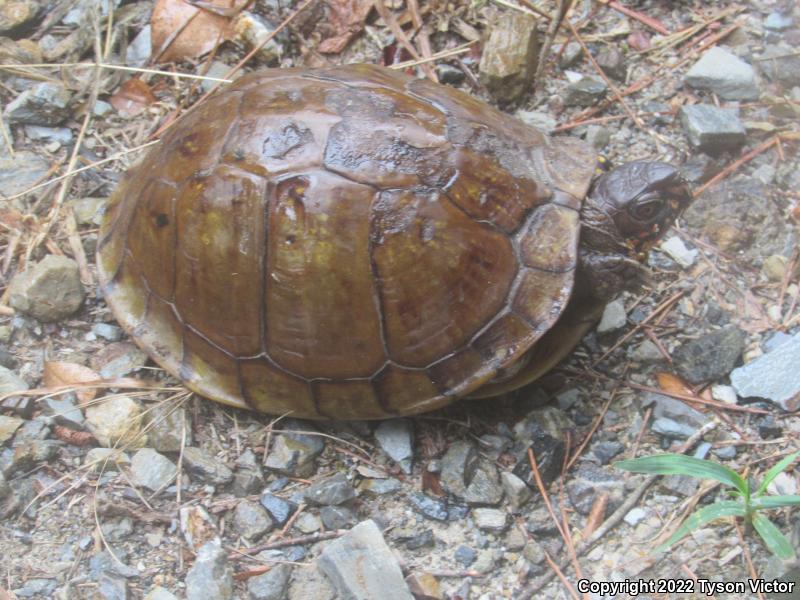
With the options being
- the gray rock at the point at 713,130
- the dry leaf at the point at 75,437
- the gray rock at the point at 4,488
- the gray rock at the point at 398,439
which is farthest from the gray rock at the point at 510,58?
the gray rock at the point at 4,488

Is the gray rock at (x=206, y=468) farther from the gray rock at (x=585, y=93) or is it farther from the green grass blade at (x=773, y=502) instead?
the gray rock at (x=585, y=93)

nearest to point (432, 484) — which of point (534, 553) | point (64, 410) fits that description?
point (534, 553)

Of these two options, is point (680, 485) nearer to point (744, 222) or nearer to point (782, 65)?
point (744, 222)

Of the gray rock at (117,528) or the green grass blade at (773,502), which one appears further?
the gray rock at (117,528)


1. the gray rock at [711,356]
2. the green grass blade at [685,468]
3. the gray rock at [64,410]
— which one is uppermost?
the green grass blade at [685,468]

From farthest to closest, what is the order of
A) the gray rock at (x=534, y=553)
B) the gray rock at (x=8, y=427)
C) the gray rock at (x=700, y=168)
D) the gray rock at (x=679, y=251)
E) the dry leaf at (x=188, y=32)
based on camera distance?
the dry leaf at (x=188, y=32) → the gray rock at (x=700, y=168) → the gray rock at (x=679, y=251) → the gray rock at (x=8, y=427) → the gray rock at (x=534, y=553)

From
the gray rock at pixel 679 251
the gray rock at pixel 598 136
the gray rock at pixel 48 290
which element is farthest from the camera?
the gray rock at pixel 598 136

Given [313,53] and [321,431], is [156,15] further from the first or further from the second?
[321,431]

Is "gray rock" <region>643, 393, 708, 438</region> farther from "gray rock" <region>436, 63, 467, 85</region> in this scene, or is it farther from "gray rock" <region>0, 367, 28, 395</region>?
"gray rock" <region>0, 367, 28, 395</region>
